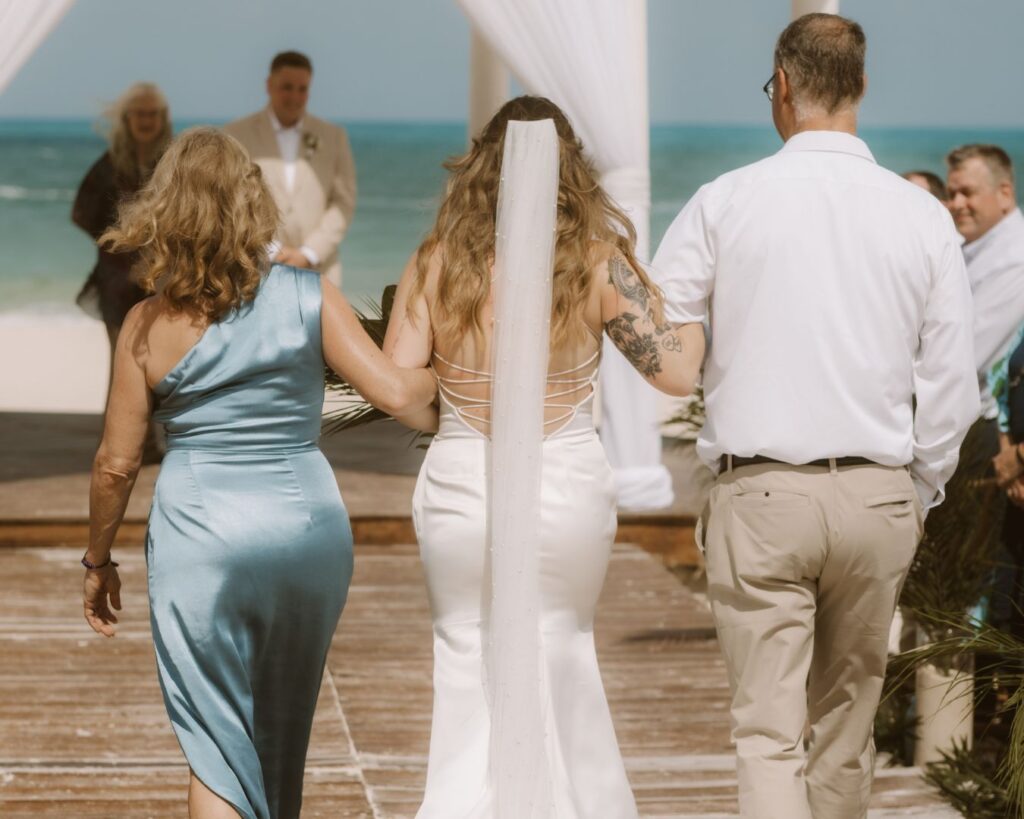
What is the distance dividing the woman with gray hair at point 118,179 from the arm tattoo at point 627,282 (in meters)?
5.02

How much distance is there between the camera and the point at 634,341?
3229mm

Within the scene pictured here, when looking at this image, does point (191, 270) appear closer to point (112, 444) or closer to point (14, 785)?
point (112, 444)

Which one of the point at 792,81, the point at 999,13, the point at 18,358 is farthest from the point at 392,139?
the point at 792,81

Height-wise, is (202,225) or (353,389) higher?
(202,225)

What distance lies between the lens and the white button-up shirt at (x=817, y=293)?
3.22m

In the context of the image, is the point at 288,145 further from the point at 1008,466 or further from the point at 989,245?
the point at 1008,466

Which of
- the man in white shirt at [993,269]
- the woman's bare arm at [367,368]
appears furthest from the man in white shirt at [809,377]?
the man in white shirt at [993,269]

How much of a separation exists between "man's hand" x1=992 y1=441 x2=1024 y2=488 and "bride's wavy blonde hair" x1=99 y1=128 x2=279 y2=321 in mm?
2208

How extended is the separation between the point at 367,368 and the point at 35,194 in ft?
133

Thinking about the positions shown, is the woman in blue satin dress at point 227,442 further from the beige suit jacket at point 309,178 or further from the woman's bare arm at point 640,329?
the beige suit jacket at point 309,178

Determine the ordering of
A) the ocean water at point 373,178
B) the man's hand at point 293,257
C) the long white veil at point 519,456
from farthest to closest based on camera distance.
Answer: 1. the ocean water at point 373,178
2. the man's hand at point 293,257
3. the long white veil at point 519,456

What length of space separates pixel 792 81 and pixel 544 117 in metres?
0.48

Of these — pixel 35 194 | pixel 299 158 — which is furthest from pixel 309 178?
pixel 35 194

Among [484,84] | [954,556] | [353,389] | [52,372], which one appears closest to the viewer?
[353,389]
